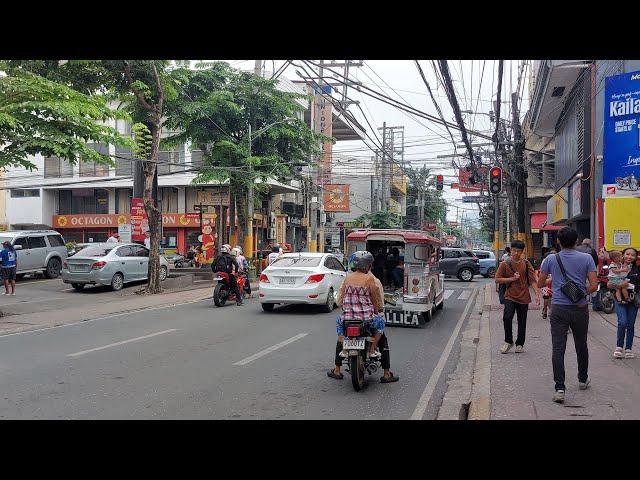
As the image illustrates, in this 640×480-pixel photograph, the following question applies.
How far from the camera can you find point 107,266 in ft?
68.1

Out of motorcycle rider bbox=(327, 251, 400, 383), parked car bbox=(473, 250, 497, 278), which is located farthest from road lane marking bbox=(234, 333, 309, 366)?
parked car bbox=(473, 250, 497, 278)

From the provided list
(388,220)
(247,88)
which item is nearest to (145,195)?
(247,88)

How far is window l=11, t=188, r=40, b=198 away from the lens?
42.4 meters

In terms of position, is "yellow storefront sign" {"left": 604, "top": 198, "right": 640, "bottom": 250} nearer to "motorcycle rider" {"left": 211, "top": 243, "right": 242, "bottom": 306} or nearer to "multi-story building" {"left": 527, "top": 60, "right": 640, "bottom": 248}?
"multi-story building" {"left": 527, "top": 60, "right": 640, "bottom": 248}

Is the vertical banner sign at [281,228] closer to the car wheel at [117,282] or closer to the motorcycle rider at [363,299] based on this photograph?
the car wheel at [117,282]

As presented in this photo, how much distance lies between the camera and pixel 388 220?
37.8m

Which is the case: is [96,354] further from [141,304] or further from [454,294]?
[454,294]

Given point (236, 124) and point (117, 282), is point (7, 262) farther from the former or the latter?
point (236, 124)

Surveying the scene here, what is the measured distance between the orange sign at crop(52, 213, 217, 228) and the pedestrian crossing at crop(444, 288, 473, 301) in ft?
61.4

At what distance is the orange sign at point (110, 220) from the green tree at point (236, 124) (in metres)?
10.3

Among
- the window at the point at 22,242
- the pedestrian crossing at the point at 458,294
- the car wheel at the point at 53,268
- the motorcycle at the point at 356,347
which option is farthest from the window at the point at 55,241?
the motorcycle at the point at 356,347

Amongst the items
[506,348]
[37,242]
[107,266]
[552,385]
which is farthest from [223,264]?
[37,242]

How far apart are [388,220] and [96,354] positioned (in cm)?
2937

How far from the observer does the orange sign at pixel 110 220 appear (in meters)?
40.6
